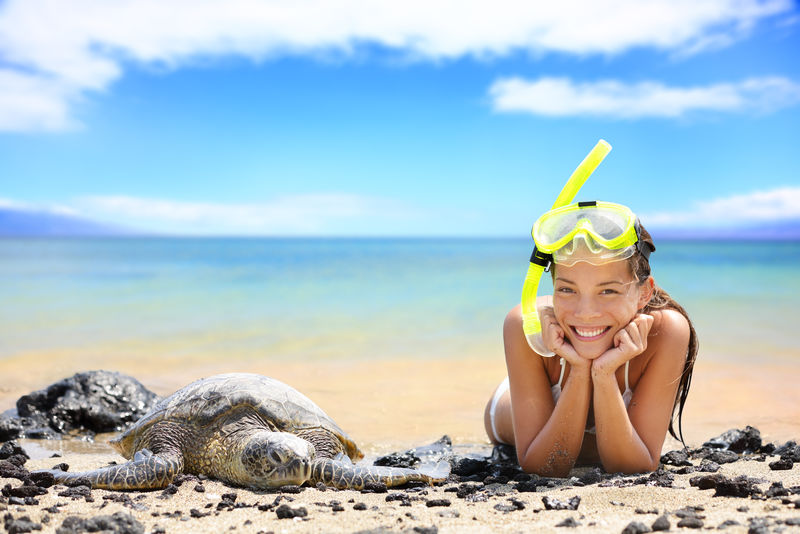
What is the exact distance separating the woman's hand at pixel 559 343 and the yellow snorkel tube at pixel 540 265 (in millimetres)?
120

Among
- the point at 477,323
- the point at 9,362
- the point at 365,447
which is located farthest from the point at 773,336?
the point at 9,362

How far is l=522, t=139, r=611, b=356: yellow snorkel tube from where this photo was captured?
13.6ft

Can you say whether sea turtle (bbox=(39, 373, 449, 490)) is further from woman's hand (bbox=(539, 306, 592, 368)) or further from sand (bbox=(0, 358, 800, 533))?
woman's hand (bbox=(539, 306, 592, 368))

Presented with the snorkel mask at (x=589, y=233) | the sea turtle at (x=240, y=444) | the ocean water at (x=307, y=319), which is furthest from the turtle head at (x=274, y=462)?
the ocean water at (x=307, y=319)

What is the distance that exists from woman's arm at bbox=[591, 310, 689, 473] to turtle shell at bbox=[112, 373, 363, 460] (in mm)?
2021

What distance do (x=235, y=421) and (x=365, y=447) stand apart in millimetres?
1870

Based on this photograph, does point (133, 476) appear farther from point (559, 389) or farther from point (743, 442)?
point (743, 442)

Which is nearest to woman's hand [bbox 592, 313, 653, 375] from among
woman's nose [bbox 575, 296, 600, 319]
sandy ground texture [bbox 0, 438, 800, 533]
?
woman's nose [bbox 575, 296, 600, 319]

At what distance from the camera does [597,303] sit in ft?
12.8

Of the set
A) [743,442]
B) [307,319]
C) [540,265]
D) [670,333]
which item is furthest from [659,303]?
[307,319]

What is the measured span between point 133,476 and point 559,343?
2.72 meters

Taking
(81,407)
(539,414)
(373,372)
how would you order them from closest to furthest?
(539,414) < (81,407) < (373,372)

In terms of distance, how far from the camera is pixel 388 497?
383 cm

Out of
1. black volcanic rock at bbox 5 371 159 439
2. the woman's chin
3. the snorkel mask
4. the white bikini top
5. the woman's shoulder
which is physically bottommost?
black volcanic rock at bbox 5 371 159 439
